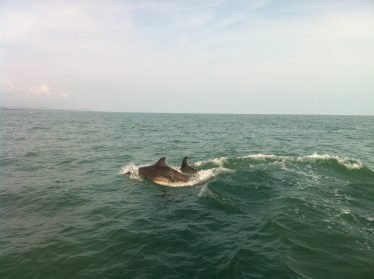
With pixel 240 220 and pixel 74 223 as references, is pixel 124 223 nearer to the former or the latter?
pixel 74 223

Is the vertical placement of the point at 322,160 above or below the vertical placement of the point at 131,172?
above

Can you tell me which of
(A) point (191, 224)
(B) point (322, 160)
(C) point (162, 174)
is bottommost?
(A) point (191, 224)

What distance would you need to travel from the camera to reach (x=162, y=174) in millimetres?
19578

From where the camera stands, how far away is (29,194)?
1728cm

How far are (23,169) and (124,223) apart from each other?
576 inches

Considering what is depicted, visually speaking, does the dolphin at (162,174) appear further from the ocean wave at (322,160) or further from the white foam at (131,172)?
the ocean wave at (322,160)

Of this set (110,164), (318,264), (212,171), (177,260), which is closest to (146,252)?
(177,260)

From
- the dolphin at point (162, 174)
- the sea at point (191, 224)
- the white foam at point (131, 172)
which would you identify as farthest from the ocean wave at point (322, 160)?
the white foam at point (131, 172)

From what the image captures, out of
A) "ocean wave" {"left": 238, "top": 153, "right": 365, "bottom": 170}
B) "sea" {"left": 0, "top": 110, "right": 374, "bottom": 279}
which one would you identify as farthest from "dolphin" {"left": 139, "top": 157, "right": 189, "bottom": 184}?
"ocean wave" {"left": 238, "top": 153, "right": 365, "bottom": 170}

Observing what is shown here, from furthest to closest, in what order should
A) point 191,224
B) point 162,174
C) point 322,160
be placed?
point 322,160
point 162,174
point 191,224

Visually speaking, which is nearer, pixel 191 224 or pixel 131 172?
pixel 191 224

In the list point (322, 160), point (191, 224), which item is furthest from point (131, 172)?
point (322, 160)

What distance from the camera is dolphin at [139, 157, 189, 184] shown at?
19.4m

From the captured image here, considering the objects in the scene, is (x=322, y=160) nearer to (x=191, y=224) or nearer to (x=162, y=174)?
(x=162, y=174)
